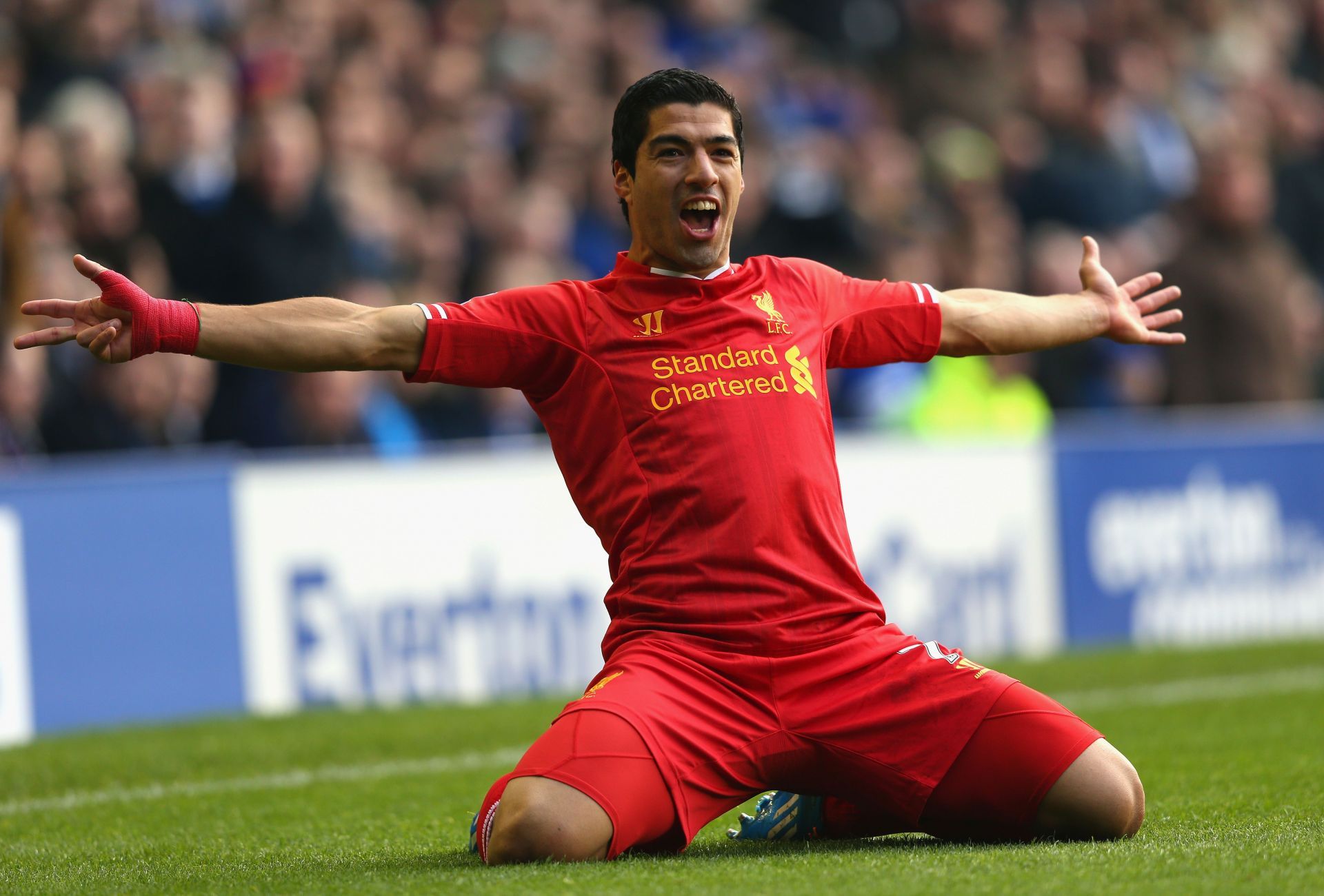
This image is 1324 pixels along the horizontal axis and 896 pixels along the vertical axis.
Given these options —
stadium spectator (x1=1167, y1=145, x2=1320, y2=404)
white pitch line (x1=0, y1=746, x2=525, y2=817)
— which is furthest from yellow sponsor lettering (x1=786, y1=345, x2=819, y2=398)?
stadium spectator (x1=1167, y1=145, x2=1320, y2=404)

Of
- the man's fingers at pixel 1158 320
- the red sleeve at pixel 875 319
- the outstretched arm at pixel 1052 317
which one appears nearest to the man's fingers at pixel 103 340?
the red sleeve at pixel 875 319

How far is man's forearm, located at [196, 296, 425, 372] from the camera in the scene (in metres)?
4.57

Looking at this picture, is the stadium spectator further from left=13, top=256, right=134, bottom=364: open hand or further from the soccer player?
left=13, top=256, right=134, bottom=364: open hand

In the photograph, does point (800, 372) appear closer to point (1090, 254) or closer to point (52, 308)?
point (1090, 254)

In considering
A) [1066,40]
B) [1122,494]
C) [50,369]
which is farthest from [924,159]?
[50,369]

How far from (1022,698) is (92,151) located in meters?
6.41

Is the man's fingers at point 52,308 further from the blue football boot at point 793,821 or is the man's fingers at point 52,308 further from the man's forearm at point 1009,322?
the man's forearm at point 1009,322

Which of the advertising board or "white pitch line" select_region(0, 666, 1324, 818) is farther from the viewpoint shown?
the advertising board

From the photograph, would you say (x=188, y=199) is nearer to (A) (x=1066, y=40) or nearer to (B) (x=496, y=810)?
(B) (x=496, y=810)

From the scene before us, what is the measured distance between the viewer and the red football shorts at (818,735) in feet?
15.1

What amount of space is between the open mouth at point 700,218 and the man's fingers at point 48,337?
149cm

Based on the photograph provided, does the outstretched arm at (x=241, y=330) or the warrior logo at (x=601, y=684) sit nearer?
the outstretched arm at (x=241, y=330)

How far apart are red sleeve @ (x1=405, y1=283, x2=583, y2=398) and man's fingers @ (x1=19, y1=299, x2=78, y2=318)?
0.83m

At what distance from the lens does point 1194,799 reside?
218 inches
